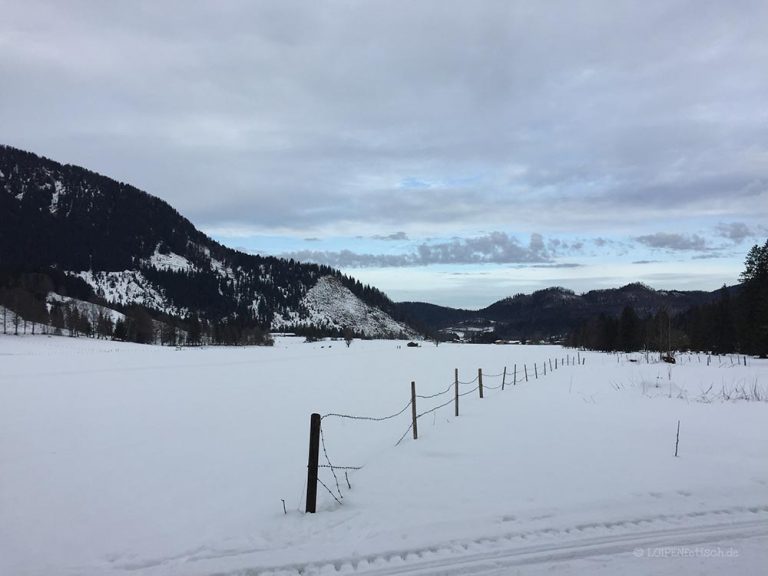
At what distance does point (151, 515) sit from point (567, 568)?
20.0 feet

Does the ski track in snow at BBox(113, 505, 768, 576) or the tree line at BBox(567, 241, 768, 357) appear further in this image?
the tree line at BBox(567, 241, 768, 357)

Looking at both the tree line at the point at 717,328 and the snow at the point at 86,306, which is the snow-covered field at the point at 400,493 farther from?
the snow at the point at 86,306

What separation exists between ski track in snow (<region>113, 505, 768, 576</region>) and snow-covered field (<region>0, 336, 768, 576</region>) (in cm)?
3

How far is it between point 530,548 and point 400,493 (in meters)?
2.61

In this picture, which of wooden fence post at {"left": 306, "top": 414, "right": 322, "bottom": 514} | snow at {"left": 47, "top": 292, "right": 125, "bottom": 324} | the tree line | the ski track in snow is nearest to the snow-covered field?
the ski track in snow

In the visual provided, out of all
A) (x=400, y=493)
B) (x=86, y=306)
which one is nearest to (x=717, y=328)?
(x=400, y=493)

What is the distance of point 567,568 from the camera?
5301mm

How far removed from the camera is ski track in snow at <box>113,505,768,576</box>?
17.7 ft

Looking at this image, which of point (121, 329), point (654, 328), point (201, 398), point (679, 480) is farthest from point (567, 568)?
point (121, 329)

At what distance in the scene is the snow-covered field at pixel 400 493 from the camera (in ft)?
18.7

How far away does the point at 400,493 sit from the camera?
7930 mm

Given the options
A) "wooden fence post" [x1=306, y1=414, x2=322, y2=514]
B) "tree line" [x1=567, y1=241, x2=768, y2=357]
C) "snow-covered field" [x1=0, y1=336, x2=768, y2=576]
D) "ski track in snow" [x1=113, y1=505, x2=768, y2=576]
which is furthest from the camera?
"tree line" [x1=567, y1=241, x2=768, y2=357]

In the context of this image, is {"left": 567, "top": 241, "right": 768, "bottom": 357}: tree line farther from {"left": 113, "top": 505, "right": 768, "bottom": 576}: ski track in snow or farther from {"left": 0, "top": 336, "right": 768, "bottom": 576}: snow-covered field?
{"left": 113, "top": 505, "right": 768, "bottom": 576}: ski track in snow

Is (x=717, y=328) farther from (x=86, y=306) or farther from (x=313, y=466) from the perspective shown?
A: (x=86, y=306)
